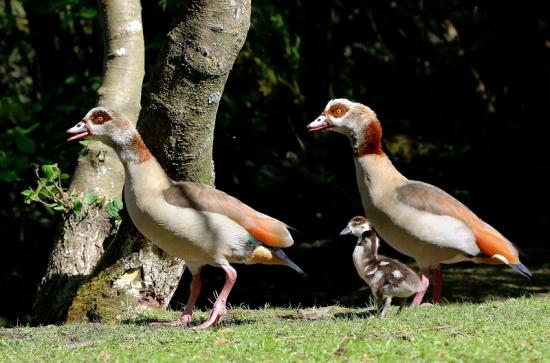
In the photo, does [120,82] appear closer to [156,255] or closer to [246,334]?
[156,255]

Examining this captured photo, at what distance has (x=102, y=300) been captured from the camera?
9391 millimetres

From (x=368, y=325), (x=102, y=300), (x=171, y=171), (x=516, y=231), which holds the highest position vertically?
(x=171, y=171)

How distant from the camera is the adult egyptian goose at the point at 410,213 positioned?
28.7 feet

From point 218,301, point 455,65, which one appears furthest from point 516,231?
point 218,301

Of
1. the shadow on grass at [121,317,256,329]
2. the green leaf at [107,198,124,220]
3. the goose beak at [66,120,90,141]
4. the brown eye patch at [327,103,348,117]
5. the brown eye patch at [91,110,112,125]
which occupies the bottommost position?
the shadow on grass at [121,317,256,329]

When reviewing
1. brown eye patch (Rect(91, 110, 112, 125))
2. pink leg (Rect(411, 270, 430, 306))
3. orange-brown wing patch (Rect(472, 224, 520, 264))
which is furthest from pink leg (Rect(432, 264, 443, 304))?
brown eye patch (Rect(91, 110, 112, 125))

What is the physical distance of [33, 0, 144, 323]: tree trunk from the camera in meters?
10.1

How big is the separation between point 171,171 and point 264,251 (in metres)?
1.53

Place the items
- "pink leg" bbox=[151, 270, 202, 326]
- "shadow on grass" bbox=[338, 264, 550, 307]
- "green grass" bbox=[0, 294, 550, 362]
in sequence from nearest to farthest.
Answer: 1. "green grass" bbox=[0, 294, 550, 362]
2. "pink leg" bbox=[151, 270, 202, 326]
3. "shadow on grass" bbox=[338, 264, 550, 307]

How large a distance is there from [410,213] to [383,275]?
70 centimetres

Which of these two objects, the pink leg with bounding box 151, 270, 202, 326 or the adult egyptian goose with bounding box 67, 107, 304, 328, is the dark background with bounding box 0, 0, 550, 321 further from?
the adult egyptian goose with bounding box 67, 107, 304, 328

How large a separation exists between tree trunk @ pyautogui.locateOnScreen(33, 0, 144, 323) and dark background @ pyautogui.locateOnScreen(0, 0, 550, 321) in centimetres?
405

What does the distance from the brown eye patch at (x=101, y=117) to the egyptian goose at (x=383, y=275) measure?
255 cm

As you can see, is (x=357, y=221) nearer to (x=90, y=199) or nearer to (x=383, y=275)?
(x=383, y=275)
